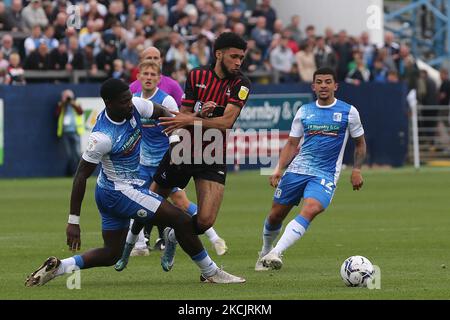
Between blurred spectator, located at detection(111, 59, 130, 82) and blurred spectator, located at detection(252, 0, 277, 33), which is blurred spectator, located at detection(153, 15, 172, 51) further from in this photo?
blurred spectator, located at detection(252, 0, 277, 33)

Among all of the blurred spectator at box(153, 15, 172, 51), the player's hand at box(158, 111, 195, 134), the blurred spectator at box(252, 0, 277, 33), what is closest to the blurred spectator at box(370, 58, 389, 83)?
the blurred spectator at box(252, 0, 277, 33)

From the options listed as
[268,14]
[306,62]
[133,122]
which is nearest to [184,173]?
[133,122]

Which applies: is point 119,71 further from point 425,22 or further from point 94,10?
point 425,22

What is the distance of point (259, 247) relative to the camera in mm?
16984

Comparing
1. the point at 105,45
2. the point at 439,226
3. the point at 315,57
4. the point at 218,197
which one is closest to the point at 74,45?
the point at 105,45

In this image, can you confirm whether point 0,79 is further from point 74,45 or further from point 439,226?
point 439,226

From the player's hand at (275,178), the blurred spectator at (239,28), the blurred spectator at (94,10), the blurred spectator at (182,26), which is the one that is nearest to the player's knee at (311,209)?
the player's hand at (275,178)

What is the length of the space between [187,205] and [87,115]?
1676 cm

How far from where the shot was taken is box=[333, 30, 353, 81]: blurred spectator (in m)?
36.9

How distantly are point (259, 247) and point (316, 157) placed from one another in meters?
2.62

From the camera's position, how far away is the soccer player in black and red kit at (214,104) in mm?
13438

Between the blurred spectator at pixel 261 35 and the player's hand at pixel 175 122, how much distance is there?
78.7ft

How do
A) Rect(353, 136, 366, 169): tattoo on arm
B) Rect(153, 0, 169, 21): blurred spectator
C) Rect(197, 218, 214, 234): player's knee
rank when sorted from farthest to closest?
Rect(153, 0, 169, 21): blurred spectator < Rect(353, 136, 366, 169): tattoo on arm < Rect(197, 218, 214, 234): player's knee

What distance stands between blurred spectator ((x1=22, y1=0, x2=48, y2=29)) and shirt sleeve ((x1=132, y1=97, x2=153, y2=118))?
20234 mm
